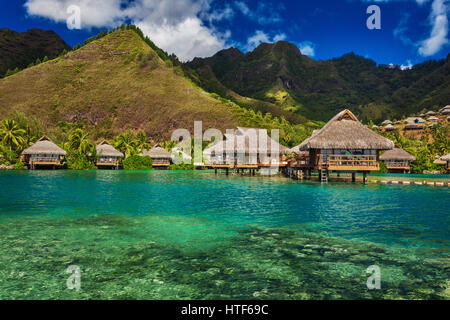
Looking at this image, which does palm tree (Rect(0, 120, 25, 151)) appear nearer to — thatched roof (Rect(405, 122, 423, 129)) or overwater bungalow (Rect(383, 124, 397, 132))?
overwater bungalow (Rect(383, 124, 397, 132))

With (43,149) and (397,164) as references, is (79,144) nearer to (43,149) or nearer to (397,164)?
(43,149)

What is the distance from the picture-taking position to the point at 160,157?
60.2 meters

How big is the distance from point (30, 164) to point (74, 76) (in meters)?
85.6

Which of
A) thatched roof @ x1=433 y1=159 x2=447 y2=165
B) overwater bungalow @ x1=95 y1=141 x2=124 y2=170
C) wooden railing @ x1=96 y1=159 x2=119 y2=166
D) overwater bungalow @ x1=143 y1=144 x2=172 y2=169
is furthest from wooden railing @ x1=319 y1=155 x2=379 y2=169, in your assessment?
wooden railing @ x1=96 y1=159 x2=119 y2=166

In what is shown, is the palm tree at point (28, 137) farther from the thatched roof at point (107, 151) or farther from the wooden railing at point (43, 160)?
the thatched roof at point (107, 151)

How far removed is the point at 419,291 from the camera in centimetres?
541

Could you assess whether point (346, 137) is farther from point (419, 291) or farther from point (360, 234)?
point (419, 291)

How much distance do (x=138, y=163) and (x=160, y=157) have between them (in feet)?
15.0


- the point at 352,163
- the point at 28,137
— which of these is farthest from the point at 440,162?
the point at 28,137

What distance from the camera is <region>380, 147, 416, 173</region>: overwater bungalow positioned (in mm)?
50894

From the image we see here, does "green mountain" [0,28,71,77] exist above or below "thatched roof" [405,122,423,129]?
above

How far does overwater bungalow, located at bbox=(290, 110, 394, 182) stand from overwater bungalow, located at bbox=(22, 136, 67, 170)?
4369 centimetres

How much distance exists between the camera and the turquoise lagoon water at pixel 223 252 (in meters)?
5.45

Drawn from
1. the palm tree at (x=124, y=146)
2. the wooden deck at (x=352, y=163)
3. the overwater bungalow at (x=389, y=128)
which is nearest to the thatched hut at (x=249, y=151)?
the wooden deck at (x=352, y=163)
